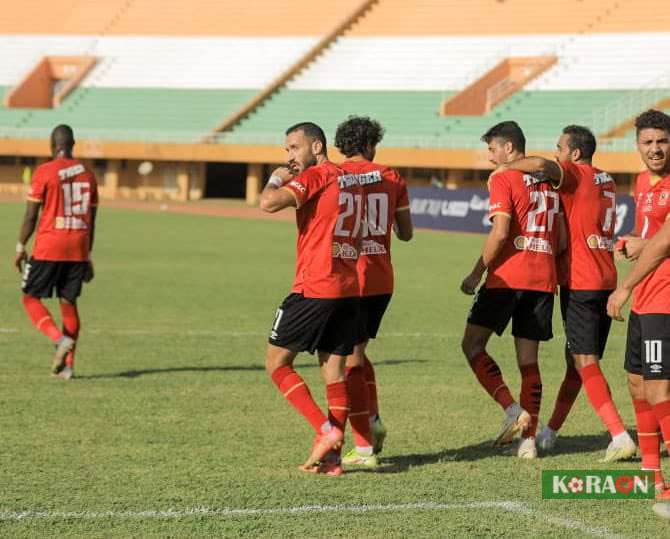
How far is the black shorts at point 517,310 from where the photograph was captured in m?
Answer: 8.52

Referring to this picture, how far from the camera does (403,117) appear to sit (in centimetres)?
5375

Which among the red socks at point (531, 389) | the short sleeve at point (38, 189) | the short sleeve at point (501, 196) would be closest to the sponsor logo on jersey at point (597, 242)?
the short sleeve at point (501, 196)

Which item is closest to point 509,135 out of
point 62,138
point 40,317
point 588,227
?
point 588,227

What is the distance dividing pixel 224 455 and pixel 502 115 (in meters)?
44.8

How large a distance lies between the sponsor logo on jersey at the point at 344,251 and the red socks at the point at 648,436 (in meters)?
1.86

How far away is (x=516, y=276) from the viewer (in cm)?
843

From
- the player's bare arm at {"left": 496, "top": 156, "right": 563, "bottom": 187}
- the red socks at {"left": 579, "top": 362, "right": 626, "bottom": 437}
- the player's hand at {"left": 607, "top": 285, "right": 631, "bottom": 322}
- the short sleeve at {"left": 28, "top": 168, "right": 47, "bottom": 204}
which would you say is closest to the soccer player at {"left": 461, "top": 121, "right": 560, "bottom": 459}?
the player's bare arm at {"left": 496, "top": 156, "right": 563, "bottom": 187}

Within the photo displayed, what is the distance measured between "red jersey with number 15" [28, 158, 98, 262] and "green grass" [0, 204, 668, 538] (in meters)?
1.11

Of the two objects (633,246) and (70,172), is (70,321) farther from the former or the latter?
(633,246)

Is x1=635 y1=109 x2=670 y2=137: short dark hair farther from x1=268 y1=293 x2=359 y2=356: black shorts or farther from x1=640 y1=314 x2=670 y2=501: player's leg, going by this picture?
x1=268 y1=293 x2=359 y2=356: black shorts

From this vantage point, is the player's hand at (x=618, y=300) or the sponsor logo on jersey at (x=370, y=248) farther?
the sponsor logo on jersey at (x=370, y=248)

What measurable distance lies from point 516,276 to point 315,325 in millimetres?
1535

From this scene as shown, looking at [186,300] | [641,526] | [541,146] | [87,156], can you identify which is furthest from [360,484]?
[87,156]

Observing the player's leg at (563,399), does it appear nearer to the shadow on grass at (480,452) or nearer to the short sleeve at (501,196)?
the shadow on grass at (480,452)
